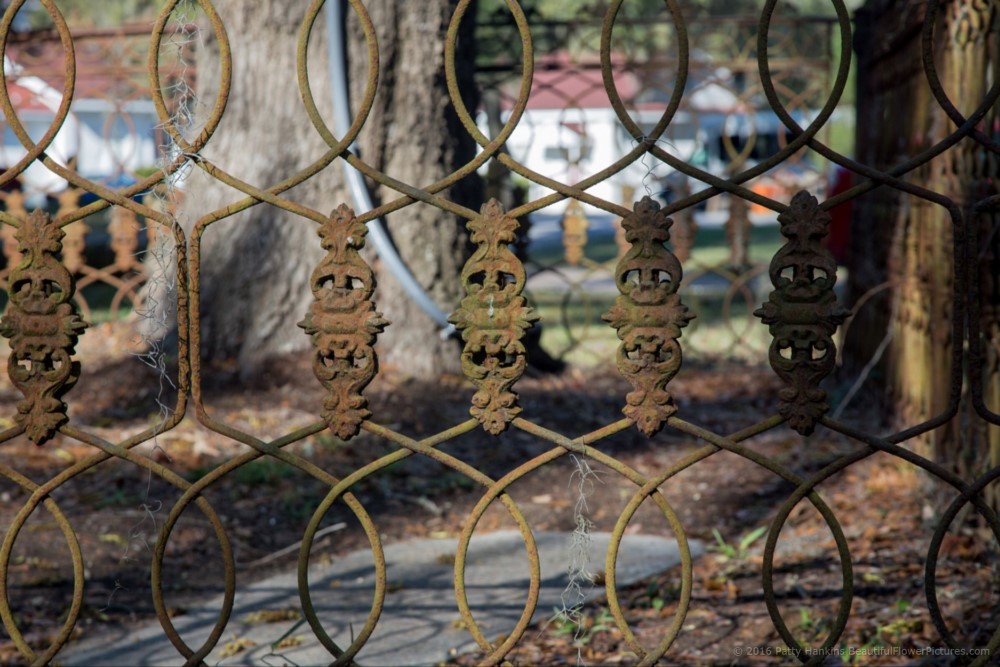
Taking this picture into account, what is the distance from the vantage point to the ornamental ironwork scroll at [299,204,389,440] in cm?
159

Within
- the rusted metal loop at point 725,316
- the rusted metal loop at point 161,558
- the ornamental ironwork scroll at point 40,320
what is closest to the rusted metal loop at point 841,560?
the rusted metal loop at point 161,558

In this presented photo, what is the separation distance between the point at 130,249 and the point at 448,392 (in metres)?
2.83

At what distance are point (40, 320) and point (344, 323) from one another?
0.53 meters

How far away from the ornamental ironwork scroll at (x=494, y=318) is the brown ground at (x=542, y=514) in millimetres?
475

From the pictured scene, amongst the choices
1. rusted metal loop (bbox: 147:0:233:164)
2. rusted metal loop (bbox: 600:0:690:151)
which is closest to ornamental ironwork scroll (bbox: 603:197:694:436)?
rusted metal loop (bbox: 600:0:690:151)

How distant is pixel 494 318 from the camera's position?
1570 millimetres

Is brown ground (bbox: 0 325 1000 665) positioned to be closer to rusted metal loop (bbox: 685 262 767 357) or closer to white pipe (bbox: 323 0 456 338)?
white pipe (bbox: 323 0 456 338)

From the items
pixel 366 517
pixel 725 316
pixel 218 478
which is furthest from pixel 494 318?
pixel 725 316

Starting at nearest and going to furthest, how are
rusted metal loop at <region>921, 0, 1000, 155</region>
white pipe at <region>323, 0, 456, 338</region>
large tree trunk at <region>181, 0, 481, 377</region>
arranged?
rusted metal loop at <region>921, 0, 1000, 155</region>
white pipe at <region>323, 0, 456, 338</region>
large tree trunk at <region>181, 0, 481, 377</region>

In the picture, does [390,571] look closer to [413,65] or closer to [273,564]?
[273,564]

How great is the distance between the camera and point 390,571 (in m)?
3.06

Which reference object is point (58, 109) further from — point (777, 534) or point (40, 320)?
point (777, 534)

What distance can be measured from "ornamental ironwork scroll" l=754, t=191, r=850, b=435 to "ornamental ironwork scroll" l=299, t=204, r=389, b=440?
62 centimetres

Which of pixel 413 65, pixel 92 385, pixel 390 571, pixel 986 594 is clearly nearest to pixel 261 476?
pixel 390 571
